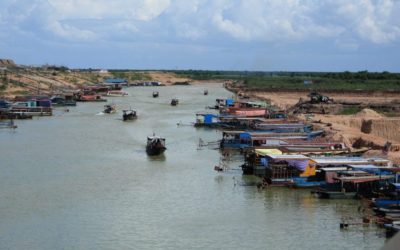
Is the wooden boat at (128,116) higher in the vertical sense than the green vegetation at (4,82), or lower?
lower

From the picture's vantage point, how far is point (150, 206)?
20.0 metres

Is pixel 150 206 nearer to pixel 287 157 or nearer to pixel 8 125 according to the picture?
pixel 287 157

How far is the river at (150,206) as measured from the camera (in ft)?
54.5

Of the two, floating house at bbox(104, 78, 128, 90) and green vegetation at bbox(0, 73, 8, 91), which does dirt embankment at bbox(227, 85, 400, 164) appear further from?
floating house at bbox(104, 78, 128, 90)

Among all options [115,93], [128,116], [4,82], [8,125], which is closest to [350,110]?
[128,116]

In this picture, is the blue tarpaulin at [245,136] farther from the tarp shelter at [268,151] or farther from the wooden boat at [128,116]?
the wooden boat at [128,116]

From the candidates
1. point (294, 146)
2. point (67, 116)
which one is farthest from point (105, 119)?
point (294, 146)

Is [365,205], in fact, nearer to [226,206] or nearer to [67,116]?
[226,206]

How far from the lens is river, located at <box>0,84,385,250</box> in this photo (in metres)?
16.6

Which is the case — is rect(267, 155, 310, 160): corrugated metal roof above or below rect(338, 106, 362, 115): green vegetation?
above

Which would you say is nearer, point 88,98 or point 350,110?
point 350,110

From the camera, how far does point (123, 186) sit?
2306cm

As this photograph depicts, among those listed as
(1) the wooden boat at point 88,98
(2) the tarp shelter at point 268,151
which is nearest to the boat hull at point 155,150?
(2) the tarp shelter at point 268,151

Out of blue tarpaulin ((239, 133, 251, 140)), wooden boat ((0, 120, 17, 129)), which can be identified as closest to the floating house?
wooden boat ((0, 120, 17, 129))
